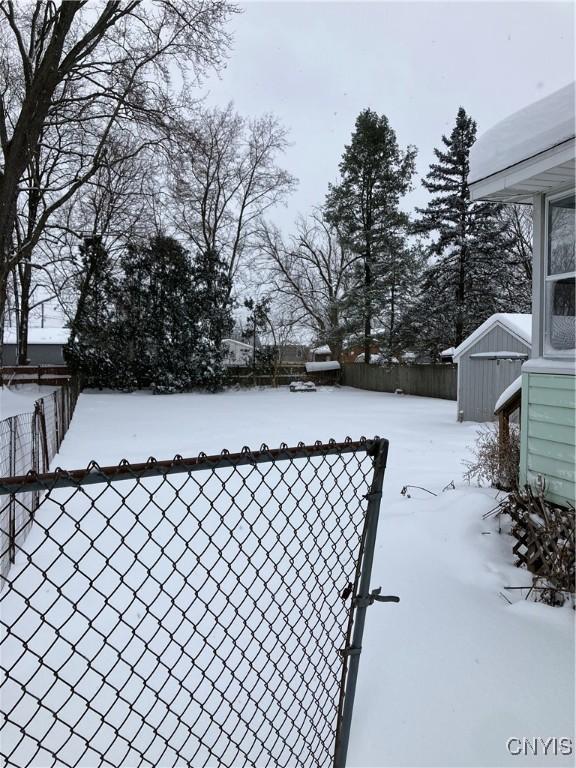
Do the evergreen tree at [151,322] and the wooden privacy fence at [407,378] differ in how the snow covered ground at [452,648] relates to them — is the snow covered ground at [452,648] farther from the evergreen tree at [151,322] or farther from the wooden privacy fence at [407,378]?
the evergreen tree at [151,322]

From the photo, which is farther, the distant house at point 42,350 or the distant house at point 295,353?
the distant house at point 42,350

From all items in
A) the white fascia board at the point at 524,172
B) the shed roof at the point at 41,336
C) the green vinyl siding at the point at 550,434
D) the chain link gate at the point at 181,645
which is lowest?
the chain link gate at the point at 181,645

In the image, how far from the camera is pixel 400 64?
990cm

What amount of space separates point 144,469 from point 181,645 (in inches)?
57.3

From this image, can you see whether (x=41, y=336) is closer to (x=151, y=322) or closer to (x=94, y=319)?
(x=94, y=319)

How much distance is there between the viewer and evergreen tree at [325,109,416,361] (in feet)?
72.0

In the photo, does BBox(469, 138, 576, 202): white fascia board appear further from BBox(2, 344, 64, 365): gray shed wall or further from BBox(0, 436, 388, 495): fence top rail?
BBox(2, 344, 64, 365): gray shed wall

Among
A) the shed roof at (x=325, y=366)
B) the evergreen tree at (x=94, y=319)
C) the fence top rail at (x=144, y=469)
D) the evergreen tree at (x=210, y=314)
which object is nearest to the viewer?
the fence top rail at (x=144, y=469)

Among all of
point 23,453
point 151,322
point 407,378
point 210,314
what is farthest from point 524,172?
point 210,314

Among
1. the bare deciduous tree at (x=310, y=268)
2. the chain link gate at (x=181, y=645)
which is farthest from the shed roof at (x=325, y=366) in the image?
Result: the chain link gate at (x=181, y=645)

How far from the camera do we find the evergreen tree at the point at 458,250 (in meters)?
19.1

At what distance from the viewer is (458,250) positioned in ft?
64.6

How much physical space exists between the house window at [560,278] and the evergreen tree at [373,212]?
725 inches

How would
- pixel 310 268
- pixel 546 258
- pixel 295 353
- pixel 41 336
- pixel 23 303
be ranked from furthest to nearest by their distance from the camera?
1. pixel 41 336
2. pixel 295 353
3. pixel 310 268
4. pixel 23 303
5. pixel 546 258
